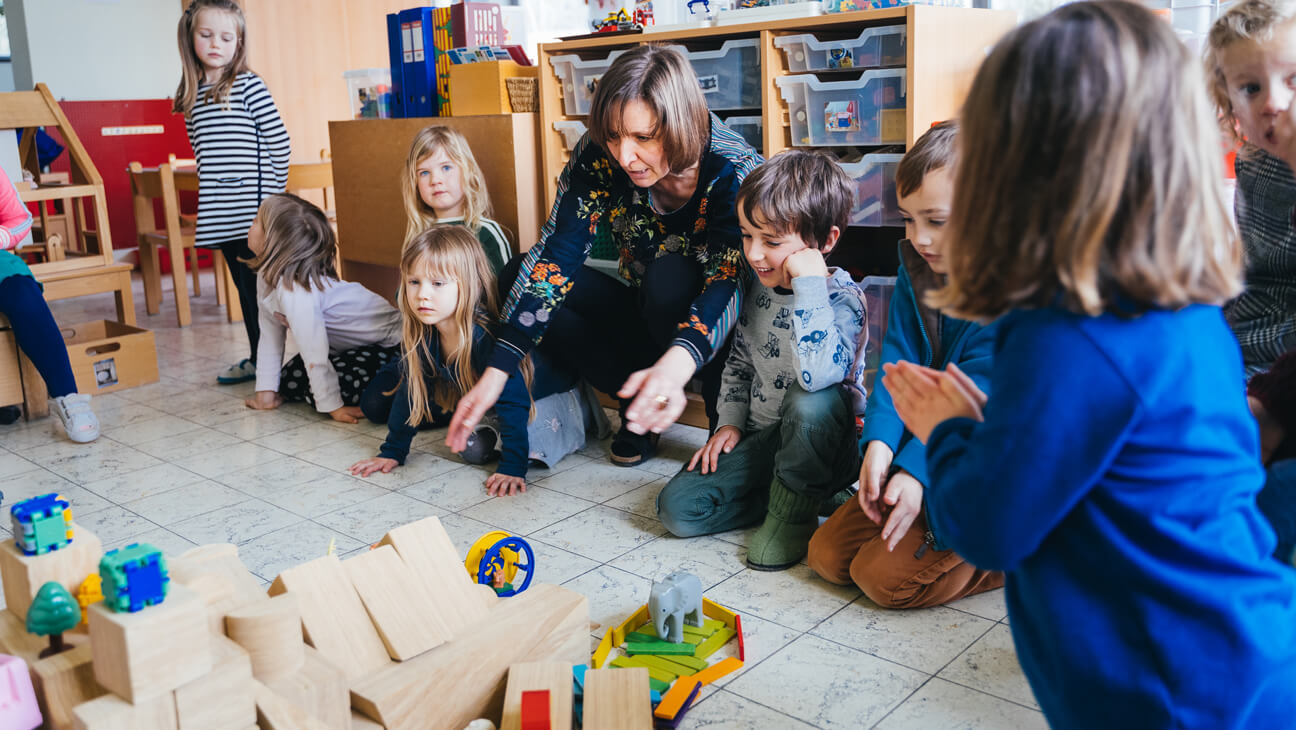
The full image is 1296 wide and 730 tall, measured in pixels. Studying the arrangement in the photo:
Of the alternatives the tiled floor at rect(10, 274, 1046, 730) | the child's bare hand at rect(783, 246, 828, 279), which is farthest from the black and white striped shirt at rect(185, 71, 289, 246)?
the child's bare hand at rect(783, 246, 828, 279)

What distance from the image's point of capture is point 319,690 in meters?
1.00

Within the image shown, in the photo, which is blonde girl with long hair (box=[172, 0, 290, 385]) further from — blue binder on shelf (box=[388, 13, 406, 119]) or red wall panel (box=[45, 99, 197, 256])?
red wall panel (box=[45, 99, 197, 256])

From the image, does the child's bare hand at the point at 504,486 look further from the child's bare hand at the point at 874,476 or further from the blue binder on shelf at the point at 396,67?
the blue binder on shelf at the point at 396,67

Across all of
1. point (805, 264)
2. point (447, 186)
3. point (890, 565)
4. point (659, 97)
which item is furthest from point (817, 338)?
point (447, 186)

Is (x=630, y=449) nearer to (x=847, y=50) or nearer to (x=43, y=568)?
(x=847, y=50)

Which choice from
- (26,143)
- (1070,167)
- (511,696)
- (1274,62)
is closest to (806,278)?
(1274,62)

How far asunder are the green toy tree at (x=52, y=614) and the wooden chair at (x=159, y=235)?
112 inches

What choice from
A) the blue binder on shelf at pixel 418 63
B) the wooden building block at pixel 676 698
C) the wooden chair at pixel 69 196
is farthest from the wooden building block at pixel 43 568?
the wooden chair at pixel 69 196

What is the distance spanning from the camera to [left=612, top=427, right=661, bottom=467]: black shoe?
2.13 m

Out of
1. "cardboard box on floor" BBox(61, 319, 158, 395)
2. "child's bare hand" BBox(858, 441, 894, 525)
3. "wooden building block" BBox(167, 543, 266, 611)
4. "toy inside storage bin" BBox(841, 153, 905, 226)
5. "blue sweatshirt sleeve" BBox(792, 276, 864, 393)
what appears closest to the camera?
"wooden building block" BBox(167, 543, 266, 611)

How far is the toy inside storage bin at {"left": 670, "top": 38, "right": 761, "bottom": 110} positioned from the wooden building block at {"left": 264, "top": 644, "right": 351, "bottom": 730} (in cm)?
144

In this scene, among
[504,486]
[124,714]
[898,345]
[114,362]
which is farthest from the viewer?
[114,362]

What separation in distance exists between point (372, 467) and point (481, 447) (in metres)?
0.22

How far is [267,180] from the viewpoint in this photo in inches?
116
